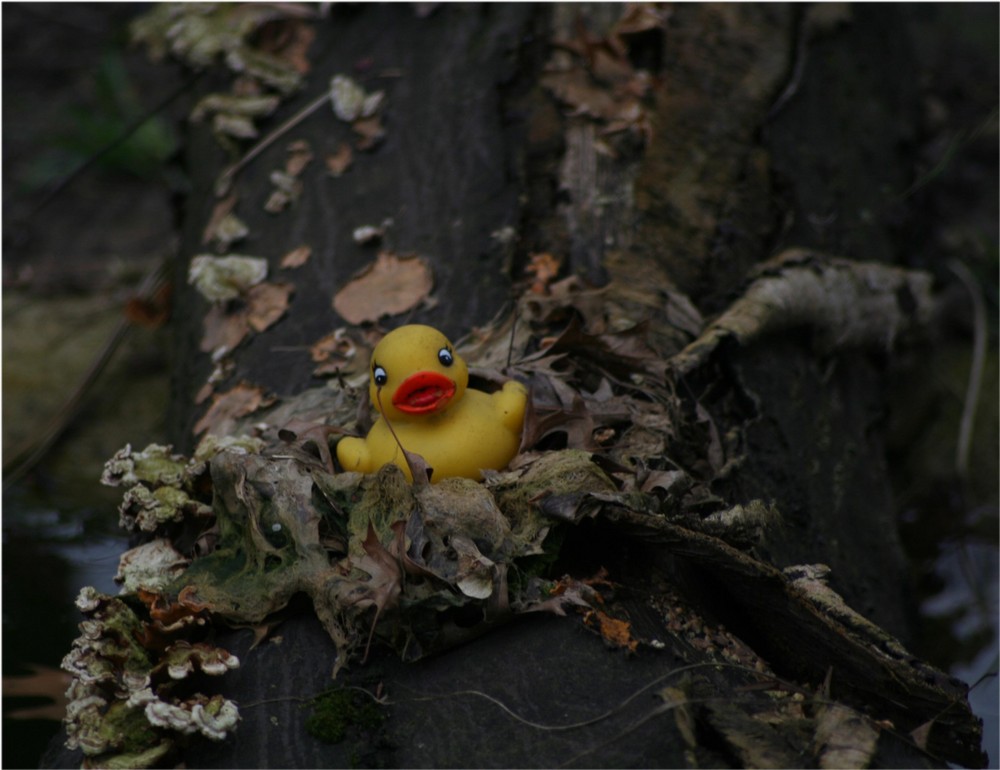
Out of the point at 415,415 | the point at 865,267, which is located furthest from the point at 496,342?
the point at 865,267

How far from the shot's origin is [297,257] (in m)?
2.64

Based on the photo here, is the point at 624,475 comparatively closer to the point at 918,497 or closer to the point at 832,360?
the point at 832,360

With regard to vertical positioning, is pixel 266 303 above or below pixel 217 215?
below

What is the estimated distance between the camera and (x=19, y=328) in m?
4.00

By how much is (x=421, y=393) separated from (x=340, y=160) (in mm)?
1317

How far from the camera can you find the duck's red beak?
1742 millimetres

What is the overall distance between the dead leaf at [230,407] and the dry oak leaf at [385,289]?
29cm

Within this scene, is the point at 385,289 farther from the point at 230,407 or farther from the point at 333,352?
the point at 230,407

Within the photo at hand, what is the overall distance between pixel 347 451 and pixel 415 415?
0.15 meters

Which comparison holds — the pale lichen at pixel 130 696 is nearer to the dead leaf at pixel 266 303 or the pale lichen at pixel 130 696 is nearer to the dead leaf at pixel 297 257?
the dead leaf at pixel 266 303

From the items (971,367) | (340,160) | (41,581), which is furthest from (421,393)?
(971,367)

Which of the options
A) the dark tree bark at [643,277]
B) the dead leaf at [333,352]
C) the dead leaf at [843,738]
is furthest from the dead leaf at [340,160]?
the dead leaf at [843,738]

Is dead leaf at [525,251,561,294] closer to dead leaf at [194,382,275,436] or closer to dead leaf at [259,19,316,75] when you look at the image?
dead leaf at [194,382,275,436]

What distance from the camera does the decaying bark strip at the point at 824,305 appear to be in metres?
2.30
